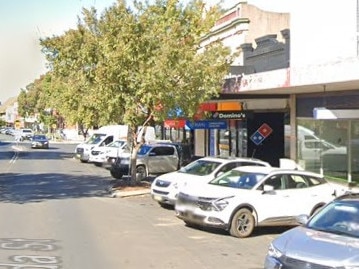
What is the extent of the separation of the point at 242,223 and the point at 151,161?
14.1m

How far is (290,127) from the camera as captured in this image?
25031mm

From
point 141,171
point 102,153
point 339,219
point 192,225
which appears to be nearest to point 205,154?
point 102,153

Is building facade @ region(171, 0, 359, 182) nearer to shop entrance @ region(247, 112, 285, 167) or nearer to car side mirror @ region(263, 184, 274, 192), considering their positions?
shop entrance @ region(247, 112, 285, 167)

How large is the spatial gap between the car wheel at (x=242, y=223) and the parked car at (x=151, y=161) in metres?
13.5

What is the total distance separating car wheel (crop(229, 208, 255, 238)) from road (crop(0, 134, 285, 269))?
193 millimetres

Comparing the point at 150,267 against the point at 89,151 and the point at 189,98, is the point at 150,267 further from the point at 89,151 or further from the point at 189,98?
the point at 89,151

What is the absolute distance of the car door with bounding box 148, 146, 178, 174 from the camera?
90.8ft

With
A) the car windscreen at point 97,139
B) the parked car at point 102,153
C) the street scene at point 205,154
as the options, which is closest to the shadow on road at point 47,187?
the street scene at point 205,154

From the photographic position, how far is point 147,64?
21.9 metres

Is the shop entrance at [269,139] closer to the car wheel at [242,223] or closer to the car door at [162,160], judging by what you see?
the car door at [162,160]

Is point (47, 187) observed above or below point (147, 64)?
below

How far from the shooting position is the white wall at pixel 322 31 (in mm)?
20250

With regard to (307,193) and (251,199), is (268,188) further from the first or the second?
(307,193)

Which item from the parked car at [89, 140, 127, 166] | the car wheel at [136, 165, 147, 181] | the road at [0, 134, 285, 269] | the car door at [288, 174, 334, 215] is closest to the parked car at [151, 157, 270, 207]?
the road at [0, 134, 285, 269]
